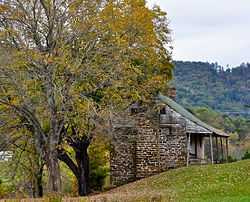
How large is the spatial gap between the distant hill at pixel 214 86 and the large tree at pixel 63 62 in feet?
281

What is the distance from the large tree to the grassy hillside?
12.8ft

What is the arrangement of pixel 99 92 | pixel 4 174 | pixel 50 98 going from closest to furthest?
pixel 50 98 → pixel 99 92 → pixel 4 174

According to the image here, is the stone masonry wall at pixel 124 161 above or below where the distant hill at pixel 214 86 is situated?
below

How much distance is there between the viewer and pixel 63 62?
1096 inches

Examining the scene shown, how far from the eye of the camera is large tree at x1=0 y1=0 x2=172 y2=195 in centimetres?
2823

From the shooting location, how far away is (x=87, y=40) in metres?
29.8

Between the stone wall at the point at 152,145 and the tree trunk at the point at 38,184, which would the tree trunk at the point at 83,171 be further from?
the stone wall at the point at 152,145

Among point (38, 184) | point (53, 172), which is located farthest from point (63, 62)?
point (38, 184)

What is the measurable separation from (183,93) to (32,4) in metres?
96.4

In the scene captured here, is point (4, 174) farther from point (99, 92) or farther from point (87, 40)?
point (87, 40)

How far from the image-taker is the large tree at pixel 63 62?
28.2m

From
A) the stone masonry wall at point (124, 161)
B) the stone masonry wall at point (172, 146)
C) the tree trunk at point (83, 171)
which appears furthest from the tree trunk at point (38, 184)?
the stone masonry wall at point (172, 146)

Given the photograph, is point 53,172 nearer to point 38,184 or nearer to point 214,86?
point 38,184

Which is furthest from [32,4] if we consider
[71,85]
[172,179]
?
[172,179]
